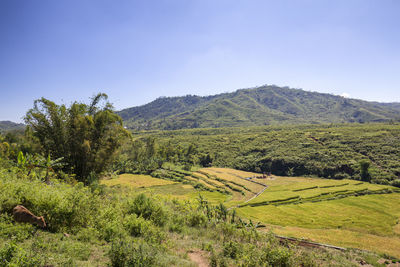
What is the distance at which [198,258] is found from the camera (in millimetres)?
9094

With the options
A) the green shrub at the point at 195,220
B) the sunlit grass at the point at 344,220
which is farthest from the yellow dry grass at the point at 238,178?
the green shrub at the point at 195,220

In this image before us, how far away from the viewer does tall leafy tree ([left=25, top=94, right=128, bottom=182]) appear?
50.1 ft

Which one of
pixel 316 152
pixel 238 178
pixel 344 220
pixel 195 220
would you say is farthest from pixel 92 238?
pixel 316 152

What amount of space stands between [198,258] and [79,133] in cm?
1301

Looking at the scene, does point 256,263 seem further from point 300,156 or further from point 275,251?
point 300,156

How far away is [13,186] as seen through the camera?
8.30m

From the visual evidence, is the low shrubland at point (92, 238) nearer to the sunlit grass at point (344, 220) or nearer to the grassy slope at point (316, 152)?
the sunlit grass at point (344, 220)

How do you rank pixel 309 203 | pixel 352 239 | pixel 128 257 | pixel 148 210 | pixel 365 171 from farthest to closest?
1. pixel 365 171
2. pixel 309 203
3. pixel 352 239
4. pixel 148 210
5. pixel 128 257

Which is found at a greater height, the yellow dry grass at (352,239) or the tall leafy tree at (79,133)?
the tall leafy tree at (79,133)

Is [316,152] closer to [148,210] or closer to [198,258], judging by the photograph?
[148,210]

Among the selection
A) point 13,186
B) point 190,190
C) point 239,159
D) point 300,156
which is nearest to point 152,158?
point 190,190

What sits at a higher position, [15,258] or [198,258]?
[15,258]

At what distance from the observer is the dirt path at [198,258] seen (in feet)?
28.2

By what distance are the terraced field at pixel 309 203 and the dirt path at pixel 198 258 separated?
818 centimetres
